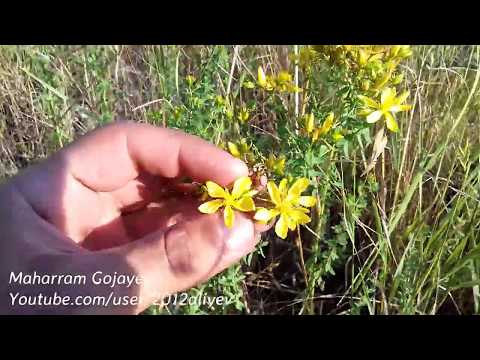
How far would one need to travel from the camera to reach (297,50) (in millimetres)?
1083

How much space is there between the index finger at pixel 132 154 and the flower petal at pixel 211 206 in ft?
0.25

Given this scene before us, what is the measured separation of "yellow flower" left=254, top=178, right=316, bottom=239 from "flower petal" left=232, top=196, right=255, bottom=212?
2cm

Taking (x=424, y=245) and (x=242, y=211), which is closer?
(x=242, y=211)

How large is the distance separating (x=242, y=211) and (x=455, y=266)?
0.52m

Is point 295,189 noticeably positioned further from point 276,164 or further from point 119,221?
point 119,221

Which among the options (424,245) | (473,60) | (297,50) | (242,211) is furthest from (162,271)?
(473,60)

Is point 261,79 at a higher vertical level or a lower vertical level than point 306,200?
higher

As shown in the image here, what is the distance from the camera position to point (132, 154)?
1.05 meters

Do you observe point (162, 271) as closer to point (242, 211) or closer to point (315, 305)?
point (242, 211)

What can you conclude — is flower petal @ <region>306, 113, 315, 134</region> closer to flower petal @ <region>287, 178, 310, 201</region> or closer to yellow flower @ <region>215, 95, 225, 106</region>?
flower petal @ <region>287, 178, 310, 201</region>

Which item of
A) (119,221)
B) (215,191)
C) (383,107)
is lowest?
(119,221)

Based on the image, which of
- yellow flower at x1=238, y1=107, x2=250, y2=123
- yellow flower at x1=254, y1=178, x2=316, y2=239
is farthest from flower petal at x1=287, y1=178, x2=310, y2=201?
yellow flower at x1=238, y1=107, x2=250, y2=123

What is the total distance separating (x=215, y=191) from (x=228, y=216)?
0.06 meters

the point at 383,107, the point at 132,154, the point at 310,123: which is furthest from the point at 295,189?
the point at 132,154
